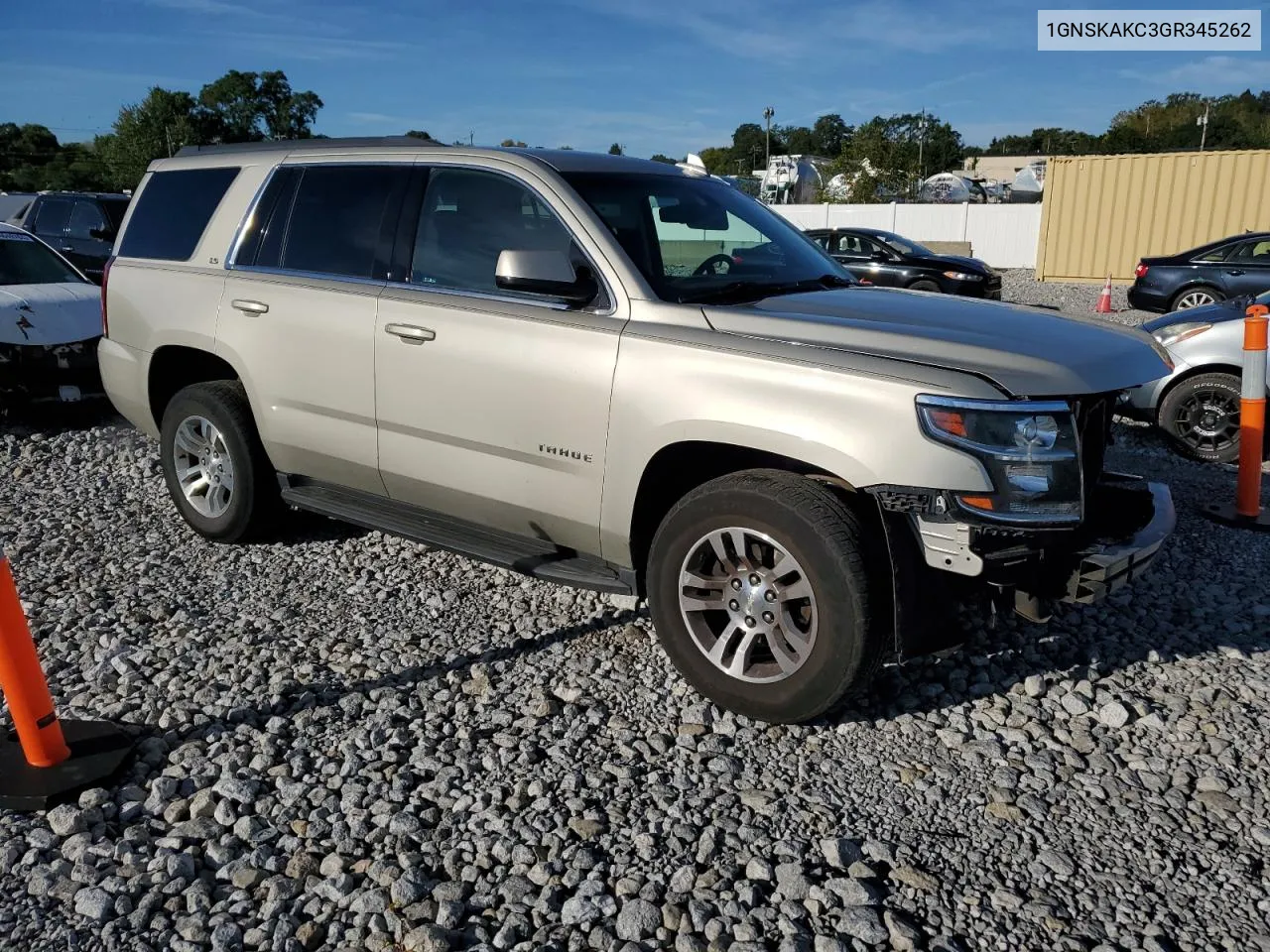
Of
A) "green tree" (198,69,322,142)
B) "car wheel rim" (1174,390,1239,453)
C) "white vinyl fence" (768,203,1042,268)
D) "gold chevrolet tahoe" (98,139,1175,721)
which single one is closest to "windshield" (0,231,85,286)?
"gold chevrolet tahoe" (98,139,1175,721)

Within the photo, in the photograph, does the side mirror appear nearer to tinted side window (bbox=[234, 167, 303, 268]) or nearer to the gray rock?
tinted side window (bbox=[234, 167, 303, 268])

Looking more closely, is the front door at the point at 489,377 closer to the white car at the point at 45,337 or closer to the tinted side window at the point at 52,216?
the white car at the point at 45,337

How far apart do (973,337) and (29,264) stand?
8.59 meters

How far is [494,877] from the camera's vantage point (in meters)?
2.85

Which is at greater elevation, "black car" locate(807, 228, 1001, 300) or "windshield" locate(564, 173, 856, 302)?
"windshield" locate(564, 173, 856, 302)

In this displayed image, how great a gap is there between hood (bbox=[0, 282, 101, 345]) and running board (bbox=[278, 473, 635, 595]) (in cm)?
428

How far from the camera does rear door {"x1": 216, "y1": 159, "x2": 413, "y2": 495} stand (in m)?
4.56

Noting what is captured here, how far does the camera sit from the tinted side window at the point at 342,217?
4.61m

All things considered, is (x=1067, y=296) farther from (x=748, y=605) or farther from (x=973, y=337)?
(x=748, y=605)

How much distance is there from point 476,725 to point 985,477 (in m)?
1.93

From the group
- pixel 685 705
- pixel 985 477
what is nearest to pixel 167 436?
pixel 685 705

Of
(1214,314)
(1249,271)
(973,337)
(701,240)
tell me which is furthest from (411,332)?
(1249,271)

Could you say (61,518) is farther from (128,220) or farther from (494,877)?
(494,877)

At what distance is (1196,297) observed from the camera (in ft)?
50.8
